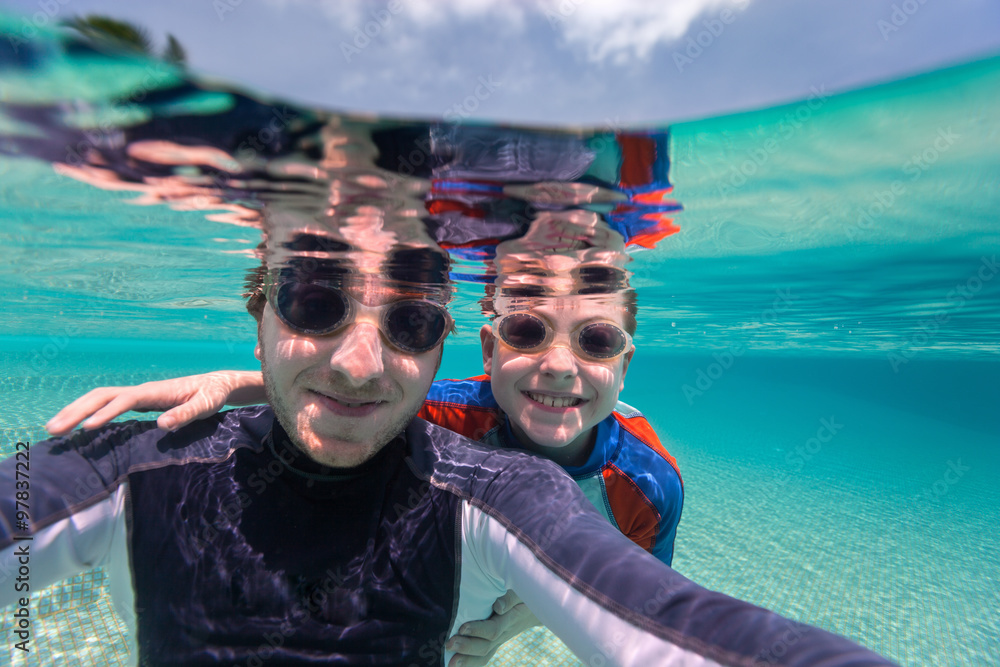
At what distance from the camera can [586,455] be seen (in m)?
4.75

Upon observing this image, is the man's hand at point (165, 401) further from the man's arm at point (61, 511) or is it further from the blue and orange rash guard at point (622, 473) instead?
the blue and orange rash guard at point (622, 473)

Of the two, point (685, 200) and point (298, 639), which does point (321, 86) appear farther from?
point (685, 200)

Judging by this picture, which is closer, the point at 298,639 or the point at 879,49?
the point at 298,639

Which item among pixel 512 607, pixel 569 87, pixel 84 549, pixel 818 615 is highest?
pixel 569 87

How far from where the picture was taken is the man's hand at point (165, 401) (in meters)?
2.61

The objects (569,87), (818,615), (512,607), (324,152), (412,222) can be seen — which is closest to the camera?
(512,607)

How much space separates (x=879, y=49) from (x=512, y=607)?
5.46 metres

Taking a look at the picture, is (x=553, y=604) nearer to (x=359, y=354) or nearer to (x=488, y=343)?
(x=359, y=354)

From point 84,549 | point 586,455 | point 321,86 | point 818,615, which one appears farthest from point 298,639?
point 818,615
